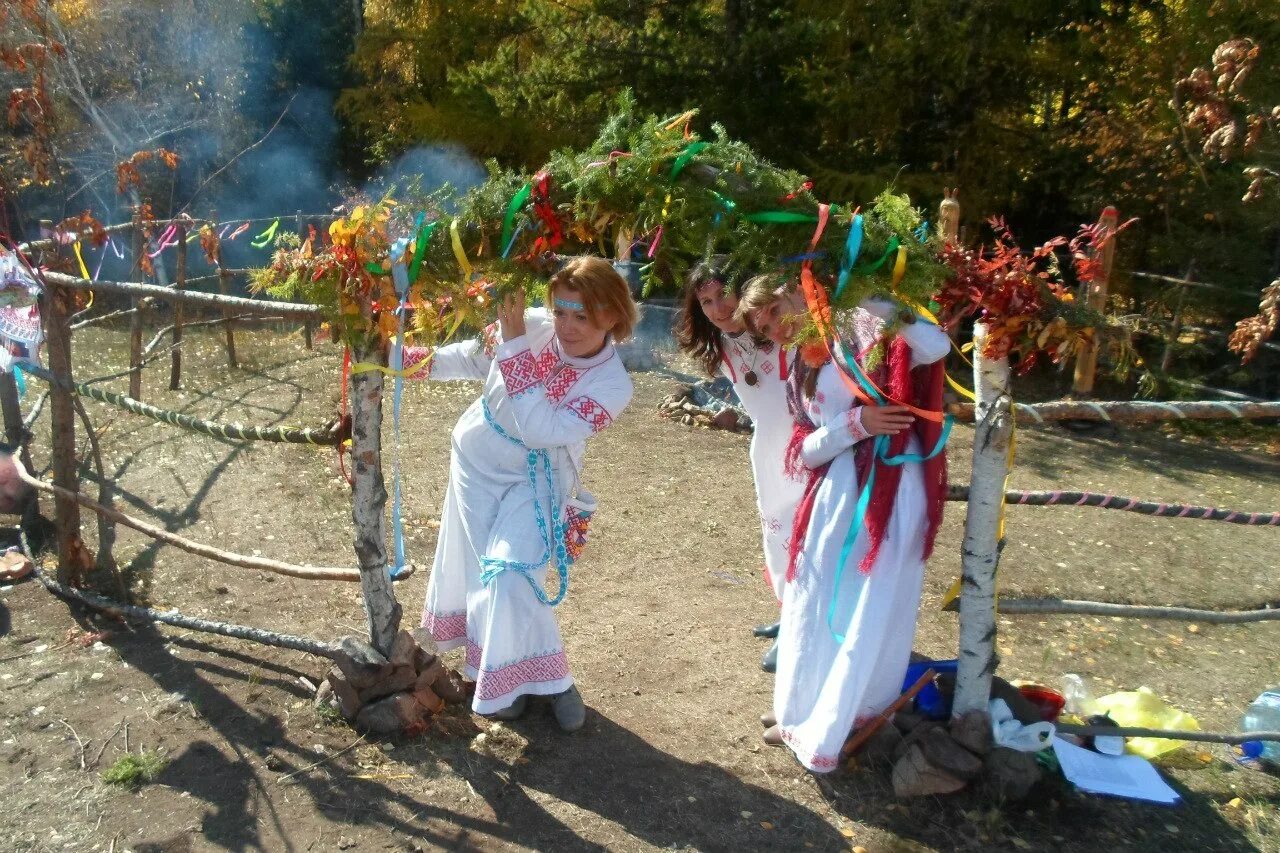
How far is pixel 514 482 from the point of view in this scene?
133 inches

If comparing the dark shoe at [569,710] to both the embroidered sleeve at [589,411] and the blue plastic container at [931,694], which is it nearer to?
the embroidered sleeve at [589,411]

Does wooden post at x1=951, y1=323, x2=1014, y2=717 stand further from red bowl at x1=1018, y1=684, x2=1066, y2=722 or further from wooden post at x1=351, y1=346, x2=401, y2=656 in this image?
wooden post at x1=351, y1=346, x2=401, y2=656

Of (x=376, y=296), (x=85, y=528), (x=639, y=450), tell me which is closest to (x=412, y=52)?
(x=639, y=450)

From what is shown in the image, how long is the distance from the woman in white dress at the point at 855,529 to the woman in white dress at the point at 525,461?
0.53 m

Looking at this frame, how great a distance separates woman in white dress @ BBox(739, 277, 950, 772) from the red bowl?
0.51 metres

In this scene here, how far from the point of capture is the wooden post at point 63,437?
13.5 feet

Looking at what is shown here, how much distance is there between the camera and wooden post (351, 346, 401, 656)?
3178 mm

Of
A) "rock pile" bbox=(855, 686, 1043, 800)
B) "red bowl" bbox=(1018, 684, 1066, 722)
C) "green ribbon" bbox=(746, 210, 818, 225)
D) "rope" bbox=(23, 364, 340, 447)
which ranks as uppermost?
"green ribbon" bbox=(746, 210, 818, 225)

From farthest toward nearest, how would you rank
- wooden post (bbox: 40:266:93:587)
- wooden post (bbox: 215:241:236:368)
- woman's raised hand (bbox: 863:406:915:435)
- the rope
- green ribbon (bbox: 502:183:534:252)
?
wooden post (bbox: 215:241:236:368) < wooden post (bbox: 40:266:93:587) < the rope < woman's raised hand (bbox: 863:406:915:435) < green ribbon (bbox: 502:183:534:252)

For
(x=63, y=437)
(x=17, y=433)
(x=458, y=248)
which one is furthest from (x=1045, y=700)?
(x=17, y=433)

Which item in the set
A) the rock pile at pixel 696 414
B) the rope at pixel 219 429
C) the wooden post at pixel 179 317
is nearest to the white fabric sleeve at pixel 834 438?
the rope at pixel 219 429

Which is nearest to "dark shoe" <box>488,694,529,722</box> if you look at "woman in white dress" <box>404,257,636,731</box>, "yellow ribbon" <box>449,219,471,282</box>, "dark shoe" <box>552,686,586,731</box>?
"woman in white dress" <box>404,257,636,731</box>

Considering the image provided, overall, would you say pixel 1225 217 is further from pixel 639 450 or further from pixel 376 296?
pixel 376 296

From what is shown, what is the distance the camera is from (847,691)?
307 centimetres
